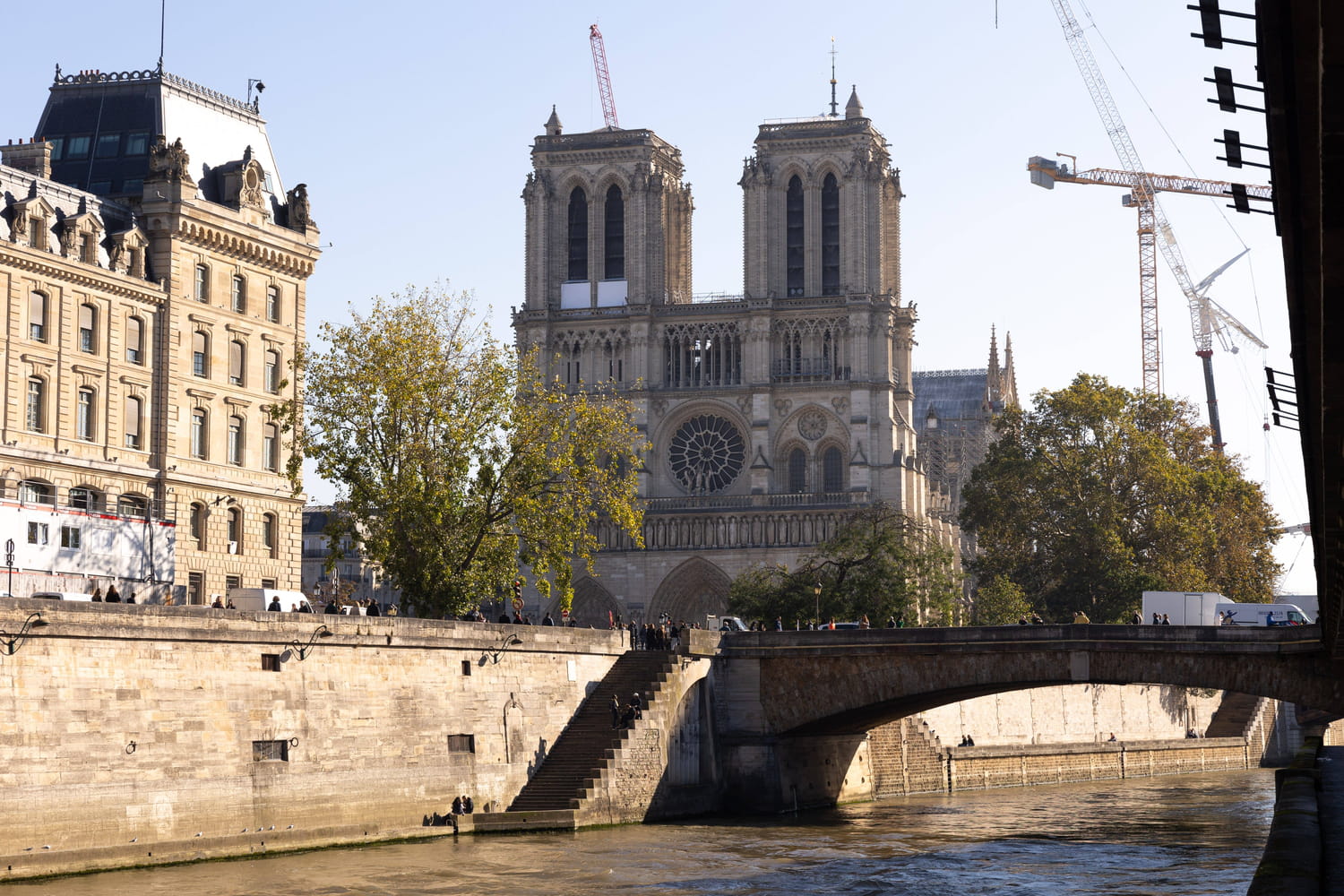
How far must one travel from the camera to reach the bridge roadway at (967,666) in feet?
160

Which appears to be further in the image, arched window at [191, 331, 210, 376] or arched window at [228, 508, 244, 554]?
arched window at [228, 508, 244, 554]

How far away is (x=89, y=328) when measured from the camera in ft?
186

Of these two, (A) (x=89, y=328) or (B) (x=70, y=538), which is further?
(A) (x=89, y=328)

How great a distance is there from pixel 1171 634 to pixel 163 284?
31.1 m

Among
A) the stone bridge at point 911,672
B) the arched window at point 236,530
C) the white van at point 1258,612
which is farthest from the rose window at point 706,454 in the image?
the stone bridge at point 911,672

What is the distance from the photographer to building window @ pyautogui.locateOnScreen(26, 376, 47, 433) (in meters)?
54.2

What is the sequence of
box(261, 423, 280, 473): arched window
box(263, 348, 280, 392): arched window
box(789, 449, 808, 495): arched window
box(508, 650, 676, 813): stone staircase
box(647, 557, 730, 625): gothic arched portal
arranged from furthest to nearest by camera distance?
box(789, 449, 808, 495): arched window < box(647, 557, 730, 625): gothic arched portal < box(263, 348, 280, 392): arched window < box(261, 423, 280, 473): arched window < box(508, 650, 676, 813): stone staircase

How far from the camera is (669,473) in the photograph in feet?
371

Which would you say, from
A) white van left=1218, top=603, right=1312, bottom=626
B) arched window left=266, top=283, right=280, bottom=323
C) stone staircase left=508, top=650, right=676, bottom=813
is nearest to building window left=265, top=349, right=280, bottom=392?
arched window left=266, top=283, right=280, bottom=323

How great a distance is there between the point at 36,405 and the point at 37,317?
8.10ft

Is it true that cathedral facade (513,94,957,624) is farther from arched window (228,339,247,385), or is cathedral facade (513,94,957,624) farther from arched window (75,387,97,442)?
arched window (75,387,97,442)

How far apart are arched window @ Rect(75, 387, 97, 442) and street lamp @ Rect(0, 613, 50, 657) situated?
68.9 feet

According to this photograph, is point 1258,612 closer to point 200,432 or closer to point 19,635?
point 200,432

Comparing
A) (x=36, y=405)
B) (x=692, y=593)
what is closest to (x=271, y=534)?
(x=36, y=405)
